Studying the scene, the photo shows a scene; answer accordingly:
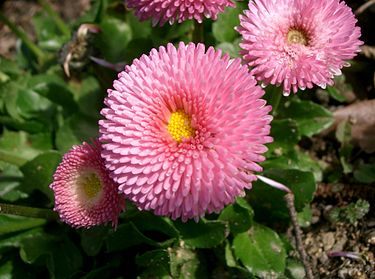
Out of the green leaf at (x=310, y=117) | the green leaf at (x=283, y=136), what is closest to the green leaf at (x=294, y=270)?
the green leaf at (x=283, y=136)

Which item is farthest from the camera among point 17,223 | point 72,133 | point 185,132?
point 72,133

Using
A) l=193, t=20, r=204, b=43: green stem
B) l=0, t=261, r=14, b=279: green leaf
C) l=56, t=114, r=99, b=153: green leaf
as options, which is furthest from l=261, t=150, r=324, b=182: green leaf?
l=0, t=261, r=14, b=279: green leaf

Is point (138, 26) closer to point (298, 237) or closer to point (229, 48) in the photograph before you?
point (229, 48)

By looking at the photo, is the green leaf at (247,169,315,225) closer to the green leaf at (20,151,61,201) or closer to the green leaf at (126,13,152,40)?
the green leaf at (20,151,61,201)

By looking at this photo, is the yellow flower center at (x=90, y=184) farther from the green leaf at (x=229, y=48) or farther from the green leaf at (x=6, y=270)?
the green leaf at (x=229, y=48)

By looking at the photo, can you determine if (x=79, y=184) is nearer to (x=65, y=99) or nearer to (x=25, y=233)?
(x=25, y=233)

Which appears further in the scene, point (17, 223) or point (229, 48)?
point (229, 48)

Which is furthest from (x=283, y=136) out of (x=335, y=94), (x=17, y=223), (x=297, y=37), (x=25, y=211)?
(x=17, y=223)
